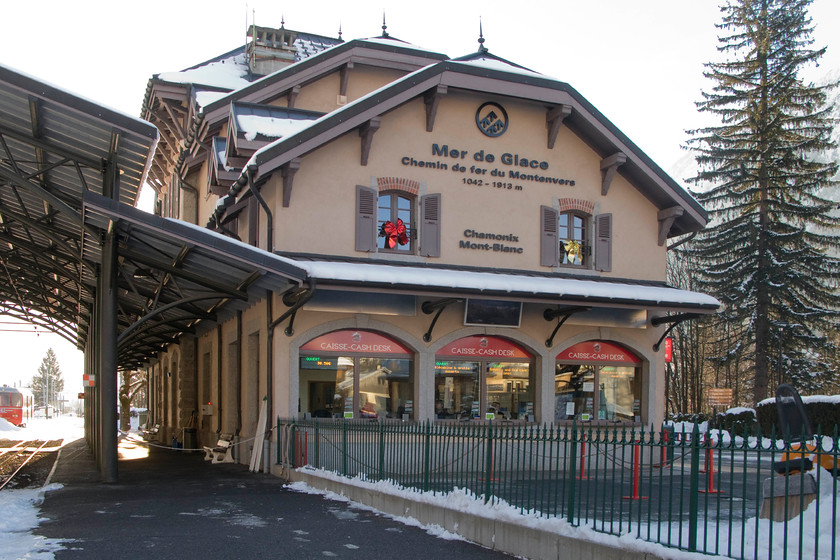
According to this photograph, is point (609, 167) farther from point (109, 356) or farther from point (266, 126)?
Answer: point (109, 356)

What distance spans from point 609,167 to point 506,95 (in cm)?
297

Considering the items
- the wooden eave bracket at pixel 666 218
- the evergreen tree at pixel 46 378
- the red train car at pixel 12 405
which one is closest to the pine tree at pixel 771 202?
the wooden eave bracket at pixel 666 218

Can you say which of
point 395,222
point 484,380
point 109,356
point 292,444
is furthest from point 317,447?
point 395,222

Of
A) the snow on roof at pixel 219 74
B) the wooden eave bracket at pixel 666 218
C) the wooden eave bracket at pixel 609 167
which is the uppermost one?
the snow on roof at pixel 219 74

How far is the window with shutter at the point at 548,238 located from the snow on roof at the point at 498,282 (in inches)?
21.1

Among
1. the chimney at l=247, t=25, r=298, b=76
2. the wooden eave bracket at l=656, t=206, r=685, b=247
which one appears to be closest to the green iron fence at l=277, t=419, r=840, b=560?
the wooden eave bracket at l=656, t=206, r=685, b=247

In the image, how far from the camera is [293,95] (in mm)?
23203

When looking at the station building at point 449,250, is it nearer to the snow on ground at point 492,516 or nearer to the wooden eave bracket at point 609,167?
the wooden eave bracket at point 609,167

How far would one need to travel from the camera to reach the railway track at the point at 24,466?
16953mm

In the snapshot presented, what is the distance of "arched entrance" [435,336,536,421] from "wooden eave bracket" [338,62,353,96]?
318 inches

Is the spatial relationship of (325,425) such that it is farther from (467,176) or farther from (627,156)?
(627,156)

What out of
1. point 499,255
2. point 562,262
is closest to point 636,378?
point 562,262

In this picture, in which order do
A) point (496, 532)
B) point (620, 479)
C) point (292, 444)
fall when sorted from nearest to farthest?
point (496, 532), point (620, 479), point (292, 444)

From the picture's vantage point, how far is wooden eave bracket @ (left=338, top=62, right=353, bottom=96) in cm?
2343
